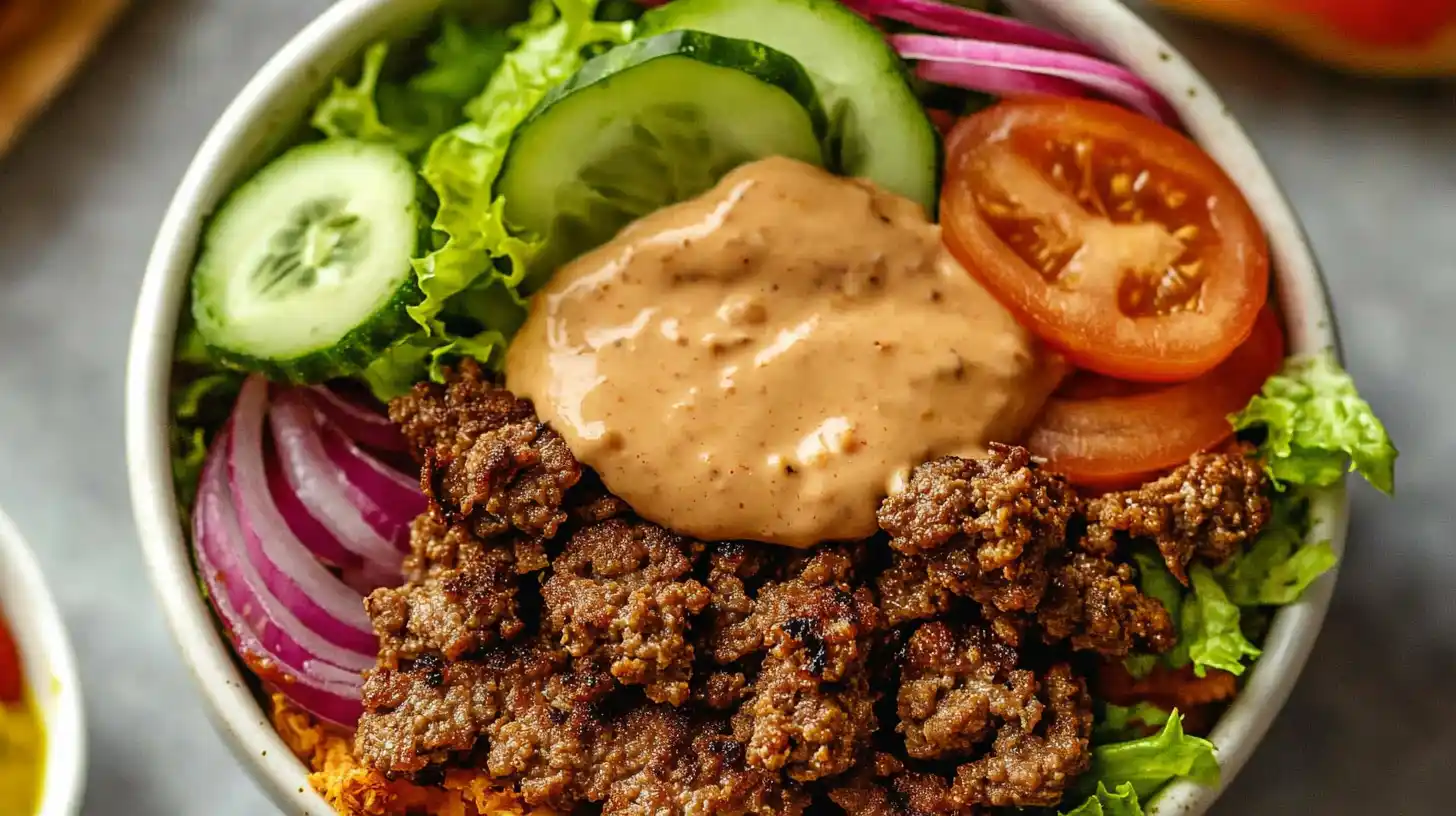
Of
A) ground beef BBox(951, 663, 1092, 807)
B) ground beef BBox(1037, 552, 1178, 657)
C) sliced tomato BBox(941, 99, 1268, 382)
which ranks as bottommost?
ground beef BBox(951, 663, 1092, 807)

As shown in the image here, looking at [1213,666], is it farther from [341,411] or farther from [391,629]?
[341,411]

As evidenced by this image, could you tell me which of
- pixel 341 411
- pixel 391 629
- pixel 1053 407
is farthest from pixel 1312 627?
pixel 341 411

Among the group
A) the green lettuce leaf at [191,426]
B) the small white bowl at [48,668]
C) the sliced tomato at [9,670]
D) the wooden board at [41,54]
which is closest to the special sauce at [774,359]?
the green lettuce leaf at [191,426]

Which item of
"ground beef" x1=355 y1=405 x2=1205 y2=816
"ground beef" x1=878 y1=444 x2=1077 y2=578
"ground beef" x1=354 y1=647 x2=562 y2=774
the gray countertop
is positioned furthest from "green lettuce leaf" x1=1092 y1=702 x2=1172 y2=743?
"ground beef" x1=354 y1=647 x2=562 y2=774

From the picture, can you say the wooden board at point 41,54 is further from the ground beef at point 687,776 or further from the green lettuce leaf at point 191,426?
the ground beef at point 687,776

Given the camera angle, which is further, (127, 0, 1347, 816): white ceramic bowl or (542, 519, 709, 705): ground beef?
(127, 0, 1347, 816): white ceramic bowl

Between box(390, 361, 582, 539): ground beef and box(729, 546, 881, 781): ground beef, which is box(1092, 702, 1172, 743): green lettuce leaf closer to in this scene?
box(729, 546, 881, 781): ground beef

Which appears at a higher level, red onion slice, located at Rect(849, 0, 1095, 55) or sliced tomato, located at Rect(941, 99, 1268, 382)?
red onion slice, located at Rect(849, 0, 1095, 55)
